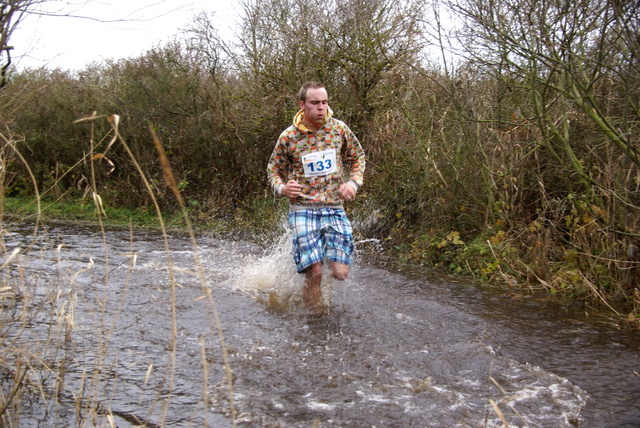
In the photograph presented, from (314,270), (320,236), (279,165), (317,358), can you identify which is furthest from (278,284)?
(317,358)

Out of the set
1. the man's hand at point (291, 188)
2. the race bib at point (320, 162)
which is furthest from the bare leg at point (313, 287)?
the race bib at point (320, 162)

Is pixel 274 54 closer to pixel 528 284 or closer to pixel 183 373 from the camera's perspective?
pixel 528 284

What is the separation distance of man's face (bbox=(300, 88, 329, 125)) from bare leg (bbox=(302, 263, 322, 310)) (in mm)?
1272

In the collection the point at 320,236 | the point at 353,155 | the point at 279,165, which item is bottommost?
the point at 320,236

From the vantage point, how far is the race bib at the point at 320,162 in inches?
211

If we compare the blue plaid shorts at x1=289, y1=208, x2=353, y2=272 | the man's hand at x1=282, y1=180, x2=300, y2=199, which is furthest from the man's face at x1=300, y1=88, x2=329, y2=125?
the blue plaid shorts at x1=289, y1=208, x2=353, y2=272

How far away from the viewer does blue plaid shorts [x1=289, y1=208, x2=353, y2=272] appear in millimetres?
5449

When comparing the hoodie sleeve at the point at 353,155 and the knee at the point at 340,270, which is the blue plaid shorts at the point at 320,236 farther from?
the hoodie sleeve at the point at 353,155

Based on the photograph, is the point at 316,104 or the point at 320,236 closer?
the point at 316,104

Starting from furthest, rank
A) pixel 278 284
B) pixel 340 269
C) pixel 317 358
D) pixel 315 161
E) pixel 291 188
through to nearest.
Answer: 1. pixel 278 284
2. pixel 340 269
3. pixel 315 161
4. pixel 291 188
5. pixel 317 358

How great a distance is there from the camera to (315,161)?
17.6 feet

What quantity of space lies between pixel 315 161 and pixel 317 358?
176 cm

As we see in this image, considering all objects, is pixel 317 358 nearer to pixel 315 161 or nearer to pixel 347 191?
pixel 347 191

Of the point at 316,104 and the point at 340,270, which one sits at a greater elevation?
the point at 316,104
